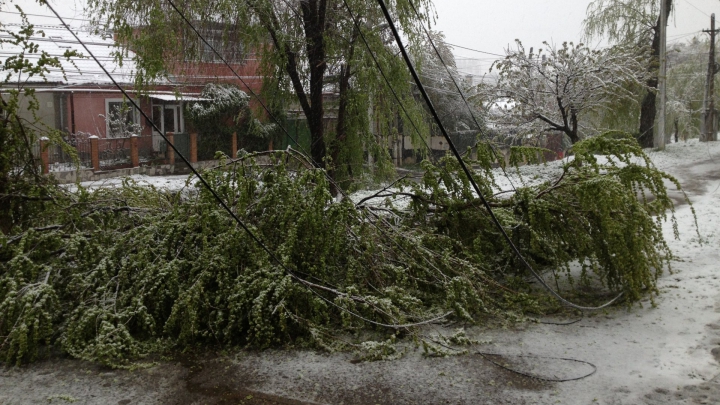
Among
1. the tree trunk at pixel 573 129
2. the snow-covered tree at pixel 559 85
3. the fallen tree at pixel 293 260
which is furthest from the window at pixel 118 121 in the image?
the tree trunk at pixel 573 129

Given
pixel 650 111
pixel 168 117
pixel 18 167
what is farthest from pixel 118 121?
pixel 650 111

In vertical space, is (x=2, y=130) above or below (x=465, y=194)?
above

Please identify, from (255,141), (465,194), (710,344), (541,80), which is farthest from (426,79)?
(710,344)

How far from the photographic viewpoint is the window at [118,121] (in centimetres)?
1517

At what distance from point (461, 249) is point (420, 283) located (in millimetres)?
619

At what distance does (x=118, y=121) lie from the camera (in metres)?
15.3

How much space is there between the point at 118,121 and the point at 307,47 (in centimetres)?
707

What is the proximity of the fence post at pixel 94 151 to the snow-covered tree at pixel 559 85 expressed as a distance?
9.45 meters

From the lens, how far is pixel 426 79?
18562 mm

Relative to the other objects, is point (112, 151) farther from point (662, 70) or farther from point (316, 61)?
point (662, 70)

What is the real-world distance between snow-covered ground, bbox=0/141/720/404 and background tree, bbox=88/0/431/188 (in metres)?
5.70

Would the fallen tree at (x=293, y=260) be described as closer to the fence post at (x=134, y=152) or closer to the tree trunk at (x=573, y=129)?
the fence post at (x=134, y=152)

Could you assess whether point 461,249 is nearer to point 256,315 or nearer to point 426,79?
point 256,315

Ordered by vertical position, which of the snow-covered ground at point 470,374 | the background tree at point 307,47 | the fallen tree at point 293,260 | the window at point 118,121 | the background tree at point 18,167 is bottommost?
the snow-covered ground at point 470,374
